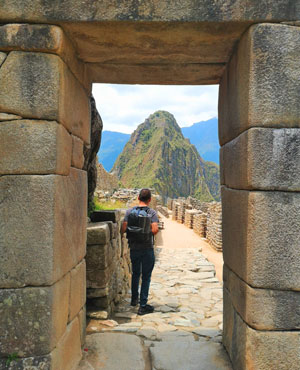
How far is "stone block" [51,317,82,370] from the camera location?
6.93 ft

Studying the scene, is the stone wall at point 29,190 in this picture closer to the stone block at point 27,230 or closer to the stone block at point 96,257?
the stone block at point 27,230

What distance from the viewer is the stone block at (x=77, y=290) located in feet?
8.13

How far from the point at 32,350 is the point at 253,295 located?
61.5 inches

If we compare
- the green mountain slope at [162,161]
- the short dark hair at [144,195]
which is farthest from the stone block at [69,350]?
the green mountain slope at [162,161]

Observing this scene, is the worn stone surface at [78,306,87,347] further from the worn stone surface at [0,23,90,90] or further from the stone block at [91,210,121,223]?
the worn stone surface at [0,23,90,90]

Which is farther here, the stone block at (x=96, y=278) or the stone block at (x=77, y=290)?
the stone block at (x=96, y=278)

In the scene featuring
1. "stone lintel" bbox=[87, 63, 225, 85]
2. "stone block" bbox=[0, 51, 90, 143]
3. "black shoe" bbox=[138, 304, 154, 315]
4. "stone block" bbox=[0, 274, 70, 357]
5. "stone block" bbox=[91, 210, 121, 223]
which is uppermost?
"stone lintel" bbox=[87, 63, 225, 85]

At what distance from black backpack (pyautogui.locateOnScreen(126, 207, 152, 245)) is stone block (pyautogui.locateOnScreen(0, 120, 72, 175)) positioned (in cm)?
224

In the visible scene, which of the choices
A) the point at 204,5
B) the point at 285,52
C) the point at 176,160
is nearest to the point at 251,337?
the point at 285,52

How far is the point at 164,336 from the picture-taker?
3.23 metres

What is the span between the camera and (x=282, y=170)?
6.61 feet

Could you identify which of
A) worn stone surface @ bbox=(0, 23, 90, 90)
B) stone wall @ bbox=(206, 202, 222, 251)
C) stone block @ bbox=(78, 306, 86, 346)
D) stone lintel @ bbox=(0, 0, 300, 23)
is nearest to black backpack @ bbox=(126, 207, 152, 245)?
stone block @ bbox=(78, 306, 86, 346)

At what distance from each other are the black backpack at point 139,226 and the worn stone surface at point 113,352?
1.31m

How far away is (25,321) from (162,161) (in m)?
104
